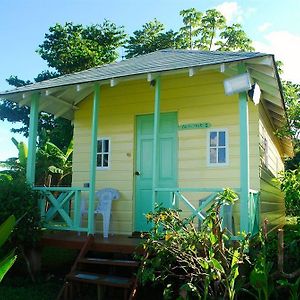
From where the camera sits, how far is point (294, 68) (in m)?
20.9

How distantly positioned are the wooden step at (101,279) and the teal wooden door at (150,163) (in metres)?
2.43

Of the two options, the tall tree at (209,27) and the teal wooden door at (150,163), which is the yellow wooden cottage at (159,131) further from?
the tall tree at (209,27)

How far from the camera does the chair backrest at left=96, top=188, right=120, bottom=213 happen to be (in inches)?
333

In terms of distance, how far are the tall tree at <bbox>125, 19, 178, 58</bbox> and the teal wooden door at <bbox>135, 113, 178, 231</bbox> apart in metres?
14.7

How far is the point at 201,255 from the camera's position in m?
5.53

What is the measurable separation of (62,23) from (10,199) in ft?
57.4

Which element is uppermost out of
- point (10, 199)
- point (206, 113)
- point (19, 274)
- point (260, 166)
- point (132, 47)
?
point (132, 47)

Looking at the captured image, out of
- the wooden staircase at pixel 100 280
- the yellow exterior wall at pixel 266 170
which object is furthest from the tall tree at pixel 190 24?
the wooden staircase at pixel 100 280

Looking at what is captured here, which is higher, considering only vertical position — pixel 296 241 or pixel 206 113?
pixel 206 113

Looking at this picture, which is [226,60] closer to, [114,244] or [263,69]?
[263,69]

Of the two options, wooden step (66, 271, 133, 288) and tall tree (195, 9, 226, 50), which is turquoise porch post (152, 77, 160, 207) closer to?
wooden step (66, 271, 133, 288)

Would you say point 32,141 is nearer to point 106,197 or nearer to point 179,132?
point 106,197

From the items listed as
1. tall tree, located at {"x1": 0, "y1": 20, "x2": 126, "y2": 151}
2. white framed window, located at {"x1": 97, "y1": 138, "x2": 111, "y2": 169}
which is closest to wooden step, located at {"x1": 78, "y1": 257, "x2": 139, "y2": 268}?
white framed window, located at {"x1": 97, "y1": 138, "x2": 111, "y2": 169}

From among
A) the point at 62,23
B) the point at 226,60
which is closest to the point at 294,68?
the point at 62,23
